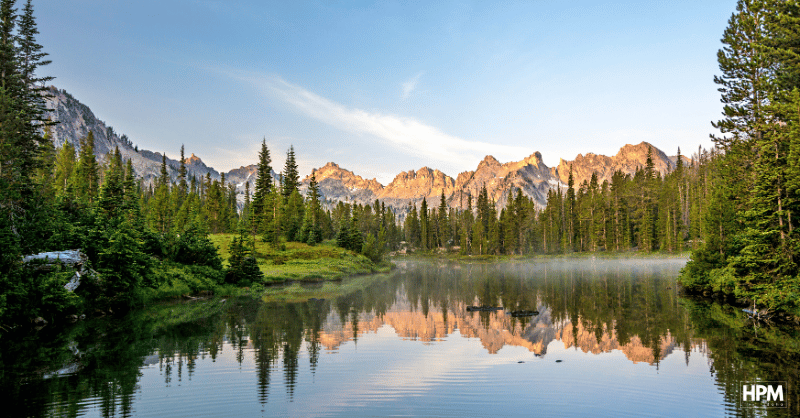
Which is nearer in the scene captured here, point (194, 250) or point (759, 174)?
point (759, 174)

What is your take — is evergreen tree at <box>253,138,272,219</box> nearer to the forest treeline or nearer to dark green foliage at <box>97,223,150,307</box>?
dark green foliage at <box>97,223,150,307</box>

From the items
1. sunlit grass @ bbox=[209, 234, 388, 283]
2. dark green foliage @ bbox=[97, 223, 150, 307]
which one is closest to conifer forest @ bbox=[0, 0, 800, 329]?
dark green foliage @ bbox=[97, 223, 150, 307]

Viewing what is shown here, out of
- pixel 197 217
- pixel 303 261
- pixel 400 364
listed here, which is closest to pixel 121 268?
pixel 197 217

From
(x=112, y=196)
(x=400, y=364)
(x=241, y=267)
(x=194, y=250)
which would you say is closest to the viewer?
(x=400, y=364)

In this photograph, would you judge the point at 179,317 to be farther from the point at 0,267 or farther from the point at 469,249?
the point at 469,249

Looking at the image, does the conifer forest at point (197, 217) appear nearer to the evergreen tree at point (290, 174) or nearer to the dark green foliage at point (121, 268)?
the dark green foliage at point (121, 268)

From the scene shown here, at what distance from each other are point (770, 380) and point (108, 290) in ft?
120

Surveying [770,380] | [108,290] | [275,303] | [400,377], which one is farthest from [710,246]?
[108,290]

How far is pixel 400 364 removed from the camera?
17734 millimetres

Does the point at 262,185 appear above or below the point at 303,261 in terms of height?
above

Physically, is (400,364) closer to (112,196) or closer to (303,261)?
(112,196)

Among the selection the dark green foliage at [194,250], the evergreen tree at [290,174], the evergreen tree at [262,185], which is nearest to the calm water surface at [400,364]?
the dark green foliage at [194,250]

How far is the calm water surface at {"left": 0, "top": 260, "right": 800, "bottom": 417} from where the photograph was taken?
1252 centimetres

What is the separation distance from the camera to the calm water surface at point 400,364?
493 inches
